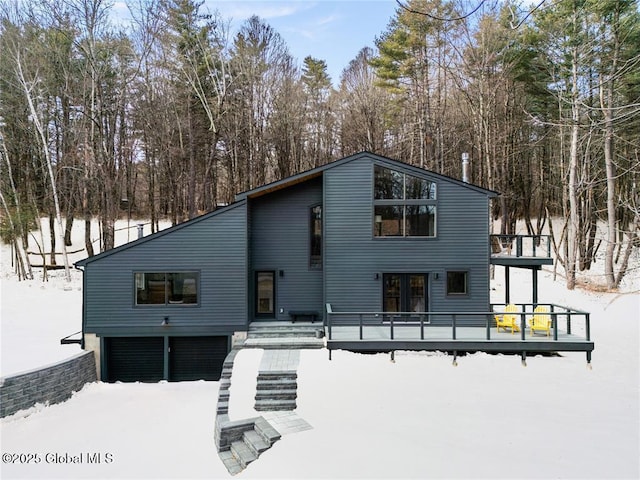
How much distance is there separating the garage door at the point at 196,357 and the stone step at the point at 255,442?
14.5ft

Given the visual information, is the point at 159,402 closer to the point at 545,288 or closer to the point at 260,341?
the point at 260,341

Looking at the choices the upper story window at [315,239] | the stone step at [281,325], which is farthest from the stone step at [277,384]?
the upper story window at [315,239]

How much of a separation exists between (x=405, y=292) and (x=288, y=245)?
11.8ft

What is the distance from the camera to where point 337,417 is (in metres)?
6.25

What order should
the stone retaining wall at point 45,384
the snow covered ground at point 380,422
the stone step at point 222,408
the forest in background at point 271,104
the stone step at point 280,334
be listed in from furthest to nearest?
the forest in background at point 271,104, the stone step at point 280,334, the stone retaining wall at point 45,384, the stone step at point 222,408, the snow covered ground at point 380,422

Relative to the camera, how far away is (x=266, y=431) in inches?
232

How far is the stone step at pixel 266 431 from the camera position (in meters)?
5.68

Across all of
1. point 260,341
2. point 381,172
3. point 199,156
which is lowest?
point 260,341

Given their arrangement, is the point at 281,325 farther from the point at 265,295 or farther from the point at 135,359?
the point at 135,359

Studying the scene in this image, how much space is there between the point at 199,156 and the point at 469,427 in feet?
64.8

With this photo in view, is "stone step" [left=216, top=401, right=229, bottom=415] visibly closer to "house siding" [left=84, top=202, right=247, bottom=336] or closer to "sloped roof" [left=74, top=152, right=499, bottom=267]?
"house siding" [left=84, top=202, right=247, bottom=336]

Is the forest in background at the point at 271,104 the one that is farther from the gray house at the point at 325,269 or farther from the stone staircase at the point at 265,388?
the stone staircase at the point at 265,388

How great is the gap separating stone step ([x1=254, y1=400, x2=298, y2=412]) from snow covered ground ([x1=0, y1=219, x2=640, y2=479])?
0.55ft

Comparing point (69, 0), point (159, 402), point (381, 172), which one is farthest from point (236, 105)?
point (159, 402)
